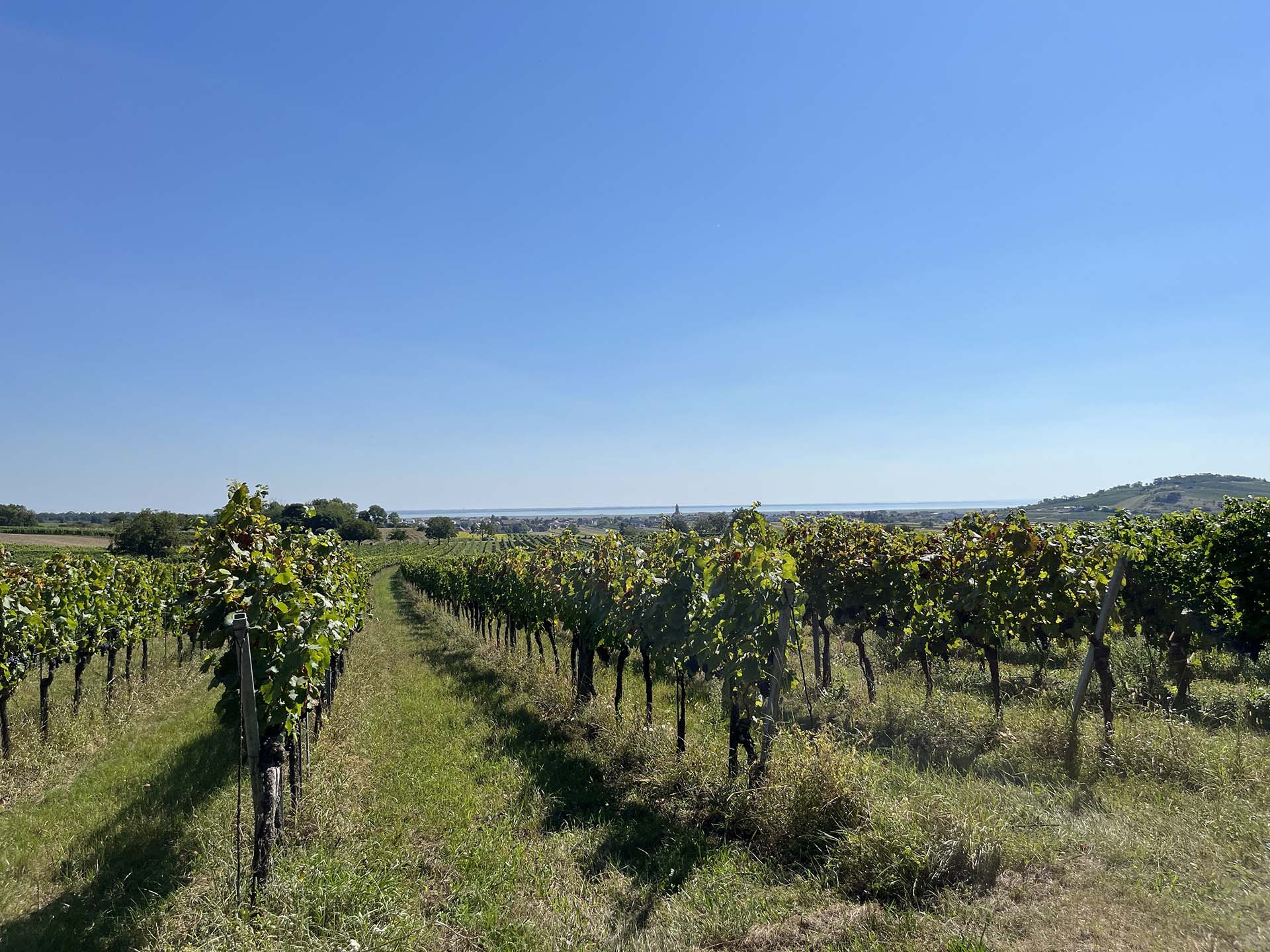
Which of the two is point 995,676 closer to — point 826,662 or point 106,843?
point 826,662

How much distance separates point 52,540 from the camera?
208 feet

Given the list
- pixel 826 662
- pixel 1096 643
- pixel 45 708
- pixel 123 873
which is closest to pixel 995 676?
pixel 1096 643

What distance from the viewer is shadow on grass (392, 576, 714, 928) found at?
17.4ft

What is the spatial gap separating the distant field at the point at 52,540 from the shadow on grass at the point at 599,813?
67.7 meters

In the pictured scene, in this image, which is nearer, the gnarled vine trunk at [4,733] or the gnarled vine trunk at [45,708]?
the gnarled vine trunk at [4,733]

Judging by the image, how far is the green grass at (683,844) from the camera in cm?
420

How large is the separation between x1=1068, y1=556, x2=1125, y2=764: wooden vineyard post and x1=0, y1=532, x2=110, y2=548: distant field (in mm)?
75150

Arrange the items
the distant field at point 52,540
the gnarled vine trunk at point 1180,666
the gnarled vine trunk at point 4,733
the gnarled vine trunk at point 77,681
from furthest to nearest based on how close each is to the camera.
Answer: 1. the distant field at point 52,540
2. the gnarled vine trunk at point 77,681
3. the gnarled vine trunk at point 1180,666
4. the gnarled vine trunk at point 4,733

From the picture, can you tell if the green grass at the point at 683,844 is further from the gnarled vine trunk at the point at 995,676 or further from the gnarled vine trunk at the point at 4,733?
the gnarled vine trunk at the point at 4,733

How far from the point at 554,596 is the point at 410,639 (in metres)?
11.9

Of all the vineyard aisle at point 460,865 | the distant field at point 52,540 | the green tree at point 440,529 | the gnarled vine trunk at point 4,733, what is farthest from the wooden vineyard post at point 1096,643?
the green tree at point 440,529

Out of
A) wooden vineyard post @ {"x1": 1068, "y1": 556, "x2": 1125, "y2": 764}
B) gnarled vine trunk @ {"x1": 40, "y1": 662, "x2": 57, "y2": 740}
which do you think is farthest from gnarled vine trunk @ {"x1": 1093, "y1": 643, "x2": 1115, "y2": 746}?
gnarled vine trunk @ {"x1": 40, "y1": 662, "x2": 57, "y2": 740}

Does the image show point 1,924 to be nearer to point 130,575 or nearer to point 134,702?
point 134,702

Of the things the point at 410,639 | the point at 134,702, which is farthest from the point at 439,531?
the point at 134,702
